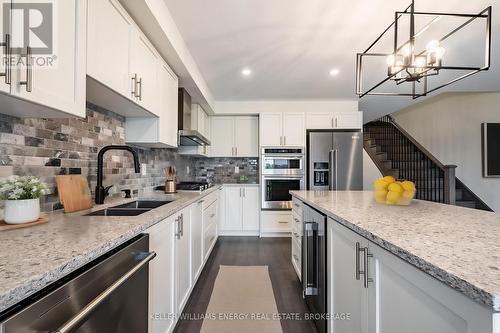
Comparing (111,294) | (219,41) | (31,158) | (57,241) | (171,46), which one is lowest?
(111,294)

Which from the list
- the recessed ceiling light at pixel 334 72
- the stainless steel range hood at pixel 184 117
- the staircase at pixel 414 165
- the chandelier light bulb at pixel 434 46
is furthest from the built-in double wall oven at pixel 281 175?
the chandelier light bulb at pixel 434 46

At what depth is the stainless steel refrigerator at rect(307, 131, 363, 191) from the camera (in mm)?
3982

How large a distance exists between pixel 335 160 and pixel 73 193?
11.7 ft

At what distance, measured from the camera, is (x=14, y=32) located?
836 mm

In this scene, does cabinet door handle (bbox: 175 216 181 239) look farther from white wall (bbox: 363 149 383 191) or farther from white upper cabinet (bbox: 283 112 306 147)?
white wall (bbox: 363 149 383 191)

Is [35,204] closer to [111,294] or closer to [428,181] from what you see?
[111,294]

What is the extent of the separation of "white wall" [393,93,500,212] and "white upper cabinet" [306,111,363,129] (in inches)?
92.1

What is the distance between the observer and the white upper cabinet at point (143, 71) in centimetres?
167

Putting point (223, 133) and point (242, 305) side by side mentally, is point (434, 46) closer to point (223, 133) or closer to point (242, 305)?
point (242, 305)

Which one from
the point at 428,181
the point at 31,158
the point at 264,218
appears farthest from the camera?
the point at 428,181

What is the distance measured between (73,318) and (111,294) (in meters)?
0.21

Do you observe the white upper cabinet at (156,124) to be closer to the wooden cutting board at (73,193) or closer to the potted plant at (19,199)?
the wooden cutting board at (73,193)

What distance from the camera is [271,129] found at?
169 inches

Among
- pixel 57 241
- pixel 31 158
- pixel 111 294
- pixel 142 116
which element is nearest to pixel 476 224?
pixel 111 294
